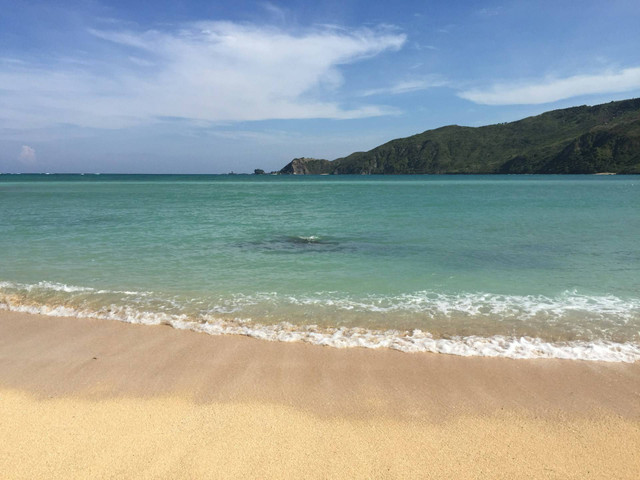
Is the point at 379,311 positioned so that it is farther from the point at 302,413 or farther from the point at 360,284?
the point at 302,413

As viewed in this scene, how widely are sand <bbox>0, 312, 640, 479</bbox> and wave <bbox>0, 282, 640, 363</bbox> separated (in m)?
0.37

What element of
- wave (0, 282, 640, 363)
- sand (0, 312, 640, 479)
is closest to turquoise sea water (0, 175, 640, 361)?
wave (0, 282, 640, 363)

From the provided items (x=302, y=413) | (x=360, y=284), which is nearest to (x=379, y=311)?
(x=360, y=284)

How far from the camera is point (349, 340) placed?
22.5ft

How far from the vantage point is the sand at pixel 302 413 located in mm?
3879

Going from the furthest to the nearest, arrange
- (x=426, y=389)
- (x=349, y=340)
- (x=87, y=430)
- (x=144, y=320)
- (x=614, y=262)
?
(x=614, y=262) < (x=144, y=320) < (x=349, y=340) < (x=426, y=389) < (x=87, y=430)

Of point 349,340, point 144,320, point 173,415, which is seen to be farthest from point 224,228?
point 173,415

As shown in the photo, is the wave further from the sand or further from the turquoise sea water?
the sand

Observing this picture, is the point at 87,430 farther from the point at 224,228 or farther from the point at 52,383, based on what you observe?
the point at 224,228

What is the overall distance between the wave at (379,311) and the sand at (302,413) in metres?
0.37

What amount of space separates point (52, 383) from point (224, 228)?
53.1 feet

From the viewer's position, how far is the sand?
3879 millimetres

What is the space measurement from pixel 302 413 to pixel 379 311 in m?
3.91

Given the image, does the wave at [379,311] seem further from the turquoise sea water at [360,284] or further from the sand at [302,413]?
the sand at [302,413]
